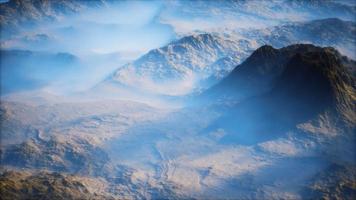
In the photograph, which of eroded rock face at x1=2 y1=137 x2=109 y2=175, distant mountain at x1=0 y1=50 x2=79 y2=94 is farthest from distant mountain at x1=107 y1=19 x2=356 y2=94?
eroded rock face at x1=2 y1=137 x2=109 y2=175

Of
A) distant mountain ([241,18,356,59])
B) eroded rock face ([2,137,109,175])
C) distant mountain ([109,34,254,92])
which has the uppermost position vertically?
distant mountain ([241,18,356,59])

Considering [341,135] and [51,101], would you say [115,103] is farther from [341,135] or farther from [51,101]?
[341,135]

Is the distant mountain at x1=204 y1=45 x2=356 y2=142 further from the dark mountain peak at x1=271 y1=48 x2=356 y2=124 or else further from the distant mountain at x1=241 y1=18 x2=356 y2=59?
the distant mountain at x1=241 y1=18 x2=356 y2=59

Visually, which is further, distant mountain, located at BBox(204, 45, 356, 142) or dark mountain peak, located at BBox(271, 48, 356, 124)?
dark mountain peak, located at BBox(271, 48, 356, 124)

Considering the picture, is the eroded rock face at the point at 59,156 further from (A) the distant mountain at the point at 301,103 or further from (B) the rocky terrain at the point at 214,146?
(A) the distant mountain at the point at 301,103

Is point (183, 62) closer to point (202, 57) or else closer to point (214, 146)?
point (202, 57)

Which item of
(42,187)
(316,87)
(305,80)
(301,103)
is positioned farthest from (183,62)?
(42,187)

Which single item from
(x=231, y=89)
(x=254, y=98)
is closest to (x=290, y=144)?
(x=254, y=98)

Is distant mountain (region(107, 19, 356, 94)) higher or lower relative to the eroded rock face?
higher
